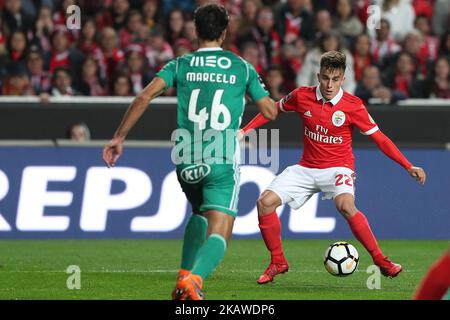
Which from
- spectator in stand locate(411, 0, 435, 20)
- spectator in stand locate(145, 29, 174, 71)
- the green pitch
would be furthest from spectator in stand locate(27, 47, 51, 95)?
spectator in stand locate(411, 0, 435, 20)

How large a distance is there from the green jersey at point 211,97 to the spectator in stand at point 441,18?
1109cm

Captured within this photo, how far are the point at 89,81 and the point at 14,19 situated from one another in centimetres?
166

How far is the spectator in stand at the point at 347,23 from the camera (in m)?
18.2

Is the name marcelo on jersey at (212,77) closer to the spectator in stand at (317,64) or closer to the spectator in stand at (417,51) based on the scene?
the spectator in stand at (317,64)

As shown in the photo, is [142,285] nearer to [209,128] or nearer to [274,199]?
[274,199]

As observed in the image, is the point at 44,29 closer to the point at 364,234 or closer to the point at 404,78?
the point at 404,78

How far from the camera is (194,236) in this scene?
858cm

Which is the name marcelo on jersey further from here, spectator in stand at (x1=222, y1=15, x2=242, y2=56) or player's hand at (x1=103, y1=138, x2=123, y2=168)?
spectator in stand at (x1=222, y1=15, x2=242, y2=56)

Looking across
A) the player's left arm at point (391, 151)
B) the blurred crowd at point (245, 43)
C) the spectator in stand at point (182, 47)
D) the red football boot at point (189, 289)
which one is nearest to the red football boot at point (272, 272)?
the player's left arm at point (391, 151)

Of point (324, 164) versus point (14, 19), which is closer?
point (324, 164)

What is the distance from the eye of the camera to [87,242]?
13953mm

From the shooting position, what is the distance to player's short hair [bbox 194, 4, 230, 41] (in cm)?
823

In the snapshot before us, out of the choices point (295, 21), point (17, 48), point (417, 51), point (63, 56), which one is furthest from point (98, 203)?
point (417, 51)
